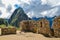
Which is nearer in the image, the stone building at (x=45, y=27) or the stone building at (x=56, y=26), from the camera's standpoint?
the stone building at (x=56, y=26)

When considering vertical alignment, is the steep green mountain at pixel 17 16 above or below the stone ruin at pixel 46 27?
above

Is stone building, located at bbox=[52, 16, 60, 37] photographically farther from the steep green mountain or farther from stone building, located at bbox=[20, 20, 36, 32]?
the steep green mountain

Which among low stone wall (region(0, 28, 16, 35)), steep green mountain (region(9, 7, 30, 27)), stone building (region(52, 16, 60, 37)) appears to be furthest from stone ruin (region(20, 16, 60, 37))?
steep green mountain (region(9, 7, 30, 27))

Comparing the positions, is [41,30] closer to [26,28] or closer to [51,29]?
[51,29]

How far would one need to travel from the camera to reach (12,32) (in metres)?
22.6

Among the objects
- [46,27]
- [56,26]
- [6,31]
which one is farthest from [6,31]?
[56,26]

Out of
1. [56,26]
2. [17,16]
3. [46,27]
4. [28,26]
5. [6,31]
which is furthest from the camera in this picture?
[17,16]

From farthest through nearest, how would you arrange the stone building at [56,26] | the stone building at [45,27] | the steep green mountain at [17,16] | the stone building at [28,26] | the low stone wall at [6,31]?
1. the steep green mountain at [17,16]
2. the stone building at [28,26]
3. the stone building at [45,27]
4. the low stone wall at [6,31]
5. the stone building at [56,26]

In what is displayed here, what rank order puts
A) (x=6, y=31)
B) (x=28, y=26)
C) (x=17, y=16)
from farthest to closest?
(x=17, y=16) < (x=28, y=26) < (x=6, y=31)

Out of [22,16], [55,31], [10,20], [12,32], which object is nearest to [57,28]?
[55,31]

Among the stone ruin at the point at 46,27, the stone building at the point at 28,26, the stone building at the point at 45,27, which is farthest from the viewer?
the stone building at the point at 28,26

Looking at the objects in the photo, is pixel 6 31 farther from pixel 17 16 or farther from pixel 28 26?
pixel 17 16

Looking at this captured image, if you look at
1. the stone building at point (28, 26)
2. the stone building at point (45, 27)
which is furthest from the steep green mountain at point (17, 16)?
the stone building at point (45, 27)

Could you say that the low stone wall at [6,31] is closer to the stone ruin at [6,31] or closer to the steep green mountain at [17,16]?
the stone ruin at [6,31]
